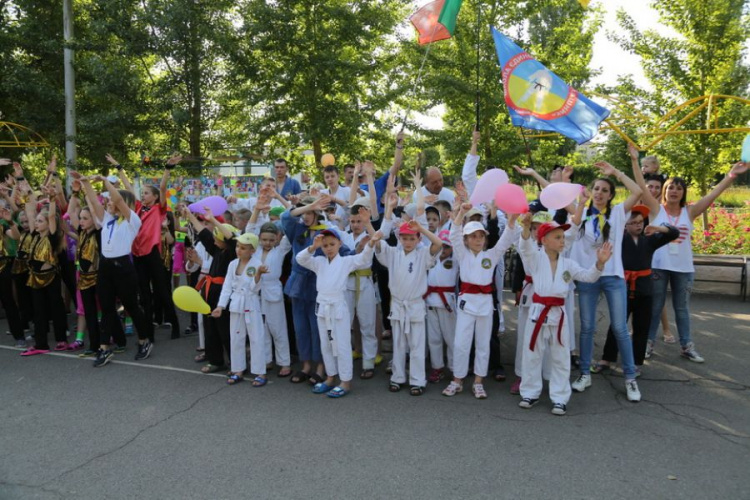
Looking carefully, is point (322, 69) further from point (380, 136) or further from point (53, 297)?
point (53, 297)

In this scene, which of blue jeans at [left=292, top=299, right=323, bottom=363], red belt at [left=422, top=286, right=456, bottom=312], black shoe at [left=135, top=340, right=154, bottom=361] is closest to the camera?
red belt at [left=422, top=286, right=456, bottom=312]

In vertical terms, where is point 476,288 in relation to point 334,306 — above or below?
above

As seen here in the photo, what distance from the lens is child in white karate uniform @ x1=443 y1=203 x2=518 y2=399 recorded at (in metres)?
5.02

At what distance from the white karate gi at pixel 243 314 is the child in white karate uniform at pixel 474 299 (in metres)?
1.92

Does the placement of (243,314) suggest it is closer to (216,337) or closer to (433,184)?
(216,337)

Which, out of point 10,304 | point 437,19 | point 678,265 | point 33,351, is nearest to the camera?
point 678,265

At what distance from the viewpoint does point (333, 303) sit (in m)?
5.18

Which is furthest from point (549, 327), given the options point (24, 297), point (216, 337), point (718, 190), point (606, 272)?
point (24, 297)

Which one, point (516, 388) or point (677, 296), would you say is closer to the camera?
point (516, 388)

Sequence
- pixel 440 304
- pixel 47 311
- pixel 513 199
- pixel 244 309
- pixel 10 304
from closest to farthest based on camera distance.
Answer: pixel 513 199
pixel 440 304
pixel 244 309
pixel 47 311
pixel 10 304

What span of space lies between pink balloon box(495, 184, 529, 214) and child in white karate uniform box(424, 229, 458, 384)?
0.90m

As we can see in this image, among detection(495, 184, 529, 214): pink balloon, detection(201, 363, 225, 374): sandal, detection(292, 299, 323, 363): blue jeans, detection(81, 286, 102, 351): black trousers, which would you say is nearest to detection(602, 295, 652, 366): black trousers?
detection(495, 184, 529, 214): pink balloon

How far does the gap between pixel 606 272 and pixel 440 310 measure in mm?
1588

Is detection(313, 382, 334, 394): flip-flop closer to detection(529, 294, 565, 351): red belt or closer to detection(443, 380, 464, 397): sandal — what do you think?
detection(443, 380, 464, 397): sandal
